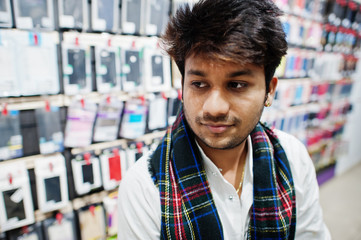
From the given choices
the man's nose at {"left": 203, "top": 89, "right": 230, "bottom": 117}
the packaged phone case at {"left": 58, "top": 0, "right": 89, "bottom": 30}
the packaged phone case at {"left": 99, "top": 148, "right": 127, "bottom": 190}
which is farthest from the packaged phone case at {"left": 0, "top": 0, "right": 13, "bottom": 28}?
the man's nose at {"left": 203, "top": 89, "right": 230, "bottom": 117}

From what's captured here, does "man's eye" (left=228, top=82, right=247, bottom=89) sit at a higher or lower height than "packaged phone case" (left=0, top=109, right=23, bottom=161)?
higher

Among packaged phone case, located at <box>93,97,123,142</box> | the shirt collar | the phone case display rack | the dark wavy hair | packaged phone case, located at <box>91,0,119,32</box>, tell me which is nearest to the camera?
the dark wavy hair

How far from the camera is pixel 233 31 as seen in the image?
0.67 metres

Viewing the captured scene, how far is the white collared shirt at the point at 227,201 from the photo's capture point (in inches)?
29.8

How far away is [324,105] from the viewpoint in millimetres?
2920

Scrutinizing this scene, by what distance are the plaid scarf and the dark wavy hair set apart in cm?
32

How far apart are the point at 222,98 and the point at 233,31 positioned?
20 centimetres

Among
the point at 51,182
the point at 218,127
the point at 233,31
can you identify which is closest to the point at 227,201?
the point at 218,127

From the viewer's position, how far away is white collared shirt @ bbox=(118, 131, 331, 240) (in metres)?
0.76

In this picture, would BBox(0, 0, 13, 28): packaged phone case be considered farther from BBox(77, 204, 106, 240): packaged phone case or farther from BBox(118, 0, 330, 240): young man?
BBox(77, 204, 106, 240): packaged phone case

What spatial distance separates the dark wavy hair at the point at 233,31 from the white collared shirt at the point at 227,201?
1.25 ft

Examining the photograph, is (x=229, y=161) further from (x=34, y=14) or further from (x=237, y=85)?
(x=34, y=14)

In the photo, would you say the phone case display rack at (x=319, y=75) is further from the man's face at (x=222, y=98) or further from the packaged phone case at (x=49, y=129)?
the packaged phone case at (x=49, y=129)

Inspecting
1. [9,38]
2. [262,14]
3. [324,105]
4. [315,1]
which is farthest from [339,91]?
[9,38]
